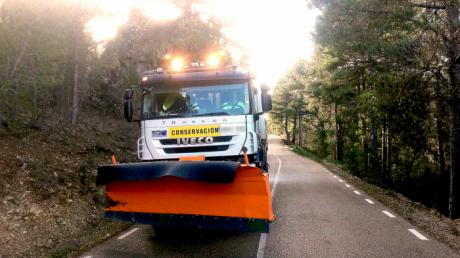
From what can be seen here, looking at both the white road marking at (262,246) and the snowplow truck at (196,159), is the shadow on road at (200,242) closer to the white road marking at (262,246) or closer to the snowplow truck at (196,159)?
the white road marking at (262,246)

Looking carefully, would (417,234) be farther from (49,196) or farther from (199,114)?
(49,196)

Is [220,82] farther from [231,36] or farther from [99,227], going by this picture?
[231,36]

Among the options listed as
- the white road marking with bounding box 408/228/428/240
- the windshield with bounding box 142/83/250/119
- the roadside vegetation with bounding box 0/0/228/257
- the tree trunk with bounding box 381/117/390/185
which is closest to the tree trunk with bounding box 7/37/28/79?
the roadside vegetation with bounding box 0/0/228/257

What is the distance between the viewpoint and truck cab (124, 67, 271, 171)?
8.59 metres

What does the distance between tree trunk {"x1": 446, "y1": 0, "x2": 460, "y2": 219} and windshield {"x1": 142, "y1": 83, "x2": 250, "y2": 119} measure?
25.8 feet

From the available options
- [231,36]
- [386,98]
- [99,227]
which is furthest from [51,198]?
[231,36]

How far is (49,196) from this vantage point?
991cm

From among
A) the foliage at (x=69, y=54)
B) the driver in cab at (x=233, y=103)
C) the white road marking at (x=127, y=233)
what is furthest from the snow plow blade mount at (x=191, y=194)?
the foliage at (x=69, y=54)

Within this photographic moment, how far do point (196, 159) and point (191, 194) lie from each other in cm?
119

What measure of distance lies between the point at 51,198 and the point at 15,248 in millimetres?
2704

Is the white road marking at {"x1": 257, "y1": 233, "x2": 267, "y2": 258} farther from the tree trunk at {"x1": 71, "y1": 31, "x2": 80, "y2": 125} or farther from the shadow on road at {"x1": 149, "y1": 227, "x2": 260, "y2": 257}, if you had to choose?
the tree trunk at {"x1": 71, "y1": 31, "x2": 80, "y2": 125}

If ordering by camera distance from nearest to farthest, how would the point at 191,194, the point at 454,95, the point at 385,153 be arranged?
the point at 191,194
the point at 454,95
the point at 385,153

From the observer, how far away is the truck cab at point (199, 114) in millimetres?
8594

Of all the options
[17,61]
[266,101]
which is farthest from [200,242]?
[17,61]
